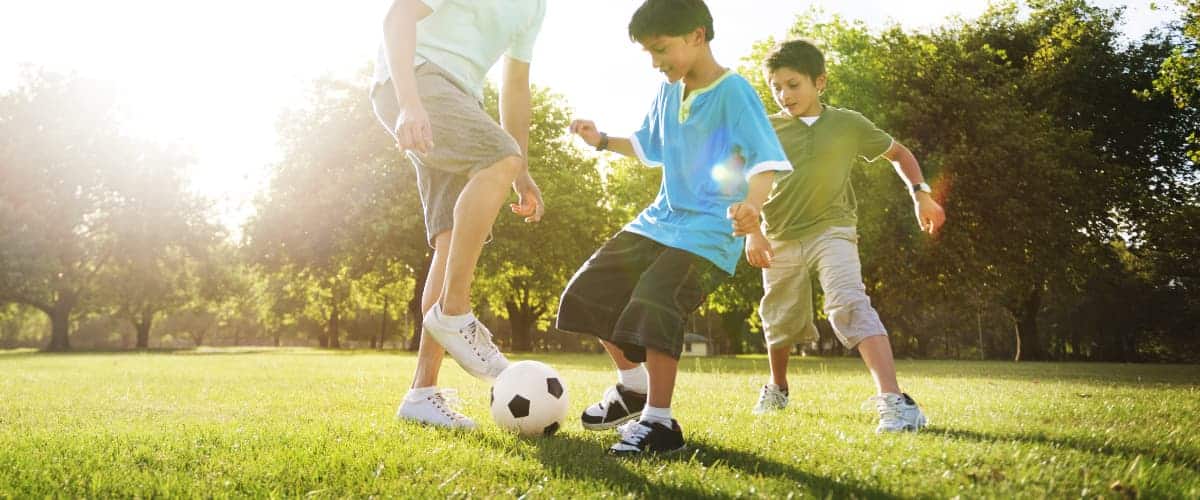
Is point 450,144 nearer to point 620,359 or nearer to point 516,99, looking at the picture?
point 516,99

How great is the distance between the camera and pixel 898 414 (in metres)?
4.52

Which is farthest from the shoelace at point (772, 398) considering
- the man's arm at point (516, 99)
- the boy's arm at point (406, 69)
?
the boy's arm at point (406, 69)

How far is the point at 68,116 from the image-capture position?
37438 millimetres

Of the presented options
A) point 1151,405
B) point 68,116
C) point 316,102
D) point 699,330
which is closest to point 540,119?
point 316,102

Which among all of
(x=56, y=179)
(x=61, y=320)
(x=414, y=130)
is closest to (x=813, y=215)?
(x=414, y=130)

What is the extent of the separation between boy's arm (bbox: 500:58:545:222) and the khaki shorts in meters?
1.48

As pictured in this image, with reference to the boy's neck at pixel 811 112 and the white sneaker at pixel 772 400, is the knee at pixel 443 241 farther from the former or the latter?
the boy's neck at pixel 811 112

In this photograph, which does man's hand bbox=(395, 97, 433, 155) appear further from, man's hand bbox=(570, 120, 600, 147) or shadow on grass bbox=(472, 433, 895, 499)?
shadow on grass bbox=(472, 433, 895, 499)

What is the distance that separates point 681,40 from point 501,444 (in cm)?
200

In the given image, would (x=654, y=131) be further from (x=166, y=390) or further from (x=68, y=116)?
(x=68, y=116)

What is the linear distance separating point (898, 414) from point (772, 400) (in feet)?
3.75

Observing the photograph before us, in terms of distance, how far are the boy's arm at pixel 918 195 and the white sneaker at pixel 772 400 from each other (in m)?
1.45

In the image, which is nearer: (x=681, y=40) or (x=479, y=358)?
(x=681, y=40)

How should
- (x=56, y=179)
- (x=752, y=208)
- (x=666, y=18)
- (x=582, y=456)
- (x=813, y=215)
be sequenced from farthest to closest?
(x=56, y=179), (x=813, y=215), (x=666, y=18), (x=752, y=208), (x=582, y=456)
